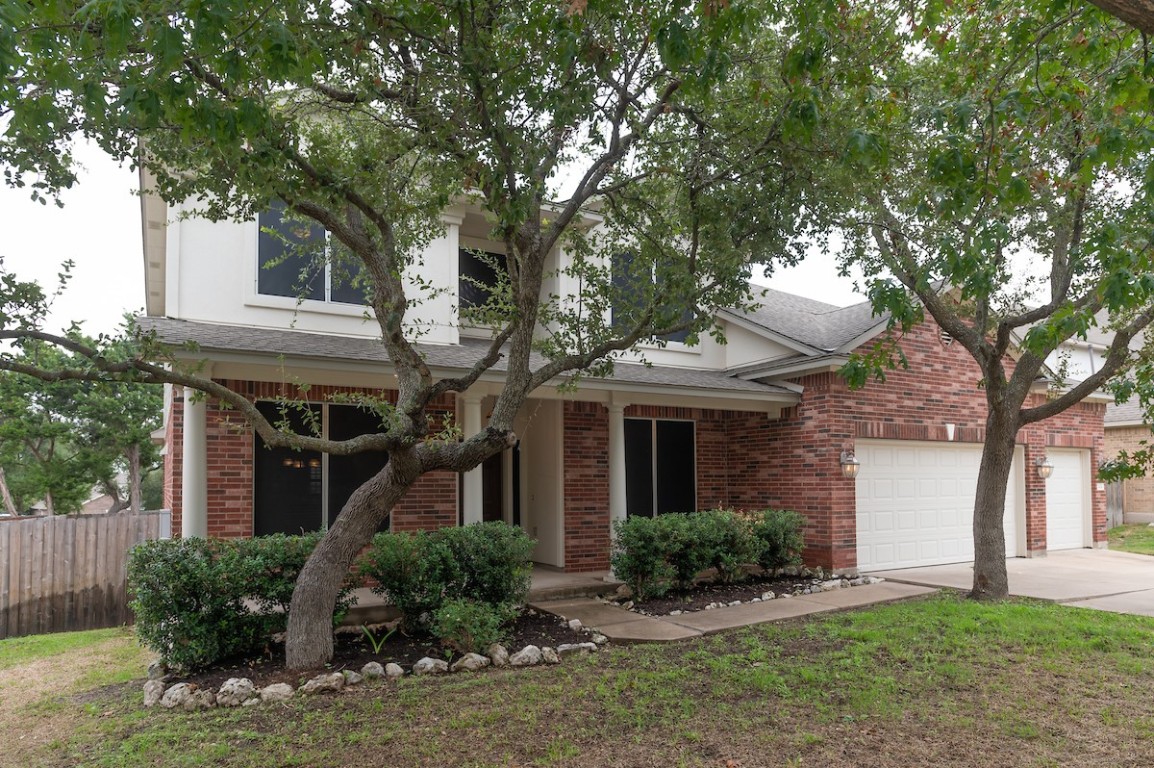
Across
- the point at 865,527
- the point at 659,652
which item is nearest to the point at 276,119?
the point at 659,652

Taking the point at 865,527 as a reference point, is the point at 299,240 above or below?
above

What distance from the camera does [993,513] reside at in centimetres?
938

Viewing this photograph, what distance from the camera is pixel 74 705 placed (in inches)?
234

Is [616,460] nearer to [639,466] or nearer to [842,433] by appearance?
[639,466]

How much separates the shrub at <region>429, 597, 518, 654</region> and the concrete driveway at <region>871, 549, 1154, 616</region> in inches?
257

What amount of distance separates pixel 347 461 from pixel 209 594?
129 inches

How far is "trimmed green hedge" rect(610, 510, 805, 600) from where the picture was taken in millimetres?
9453

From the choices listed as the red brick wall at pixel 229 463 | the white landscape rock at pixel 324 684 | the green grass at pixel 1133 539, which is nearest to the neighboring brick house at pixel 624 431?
the red brick wall at pixel 229 463

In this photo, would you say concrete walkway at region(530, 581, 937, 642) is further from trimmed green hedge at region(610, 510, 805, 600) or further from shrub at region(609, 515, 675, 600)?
trimmed green hedge at region(610, 510, 805, 600)

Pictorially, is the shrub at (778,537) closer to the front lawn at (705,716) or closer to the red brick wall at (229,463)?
the front lawn at (705,716)

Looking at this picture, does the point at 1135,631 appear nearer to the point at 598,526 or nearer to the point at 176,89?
the point at 598,526

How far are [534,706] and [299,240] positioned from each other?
681 centimetres

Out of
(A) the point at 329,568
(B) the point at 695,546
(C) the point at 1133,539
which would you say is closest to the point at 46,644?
(A) the point at 329,568

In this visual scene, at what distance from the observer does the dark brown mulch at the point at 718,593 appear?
9156 millimetres
